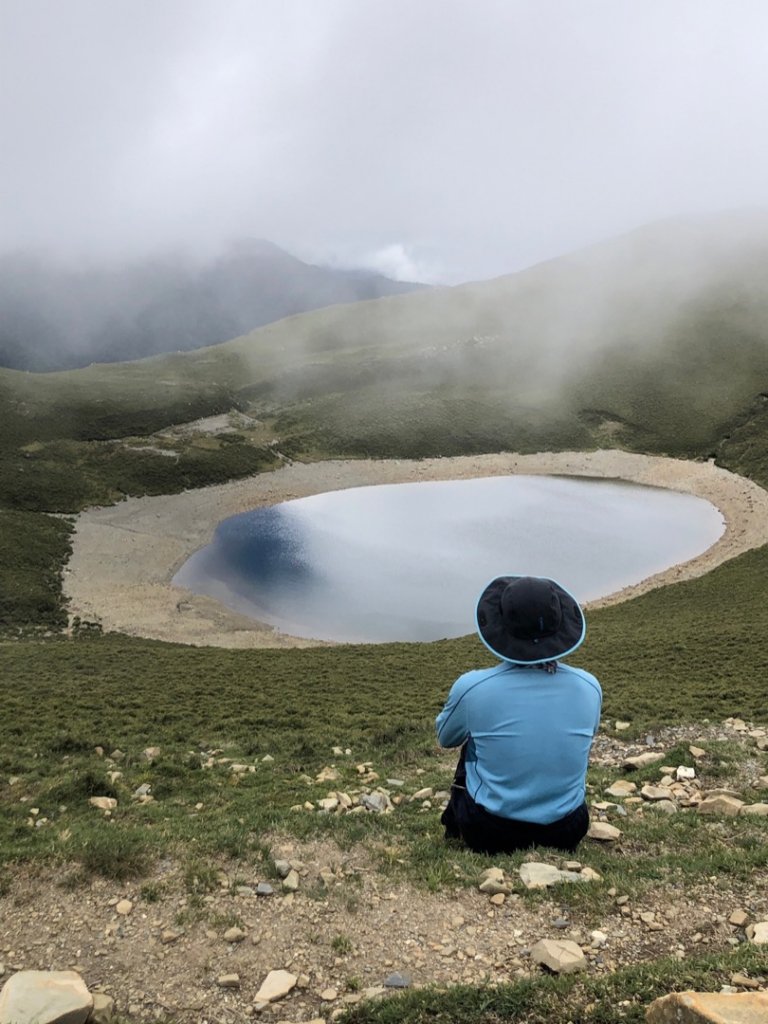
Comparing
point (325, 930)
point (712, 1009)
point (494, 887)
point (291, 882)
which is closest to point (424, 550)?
point (291, 882)

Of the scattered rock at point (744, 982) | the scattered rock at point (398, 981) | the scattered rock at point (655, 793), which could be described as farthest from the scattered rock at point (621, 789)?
the scattered rock at point (398, 981)

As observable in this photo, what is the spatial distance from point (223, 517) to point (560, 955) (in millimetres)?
66981

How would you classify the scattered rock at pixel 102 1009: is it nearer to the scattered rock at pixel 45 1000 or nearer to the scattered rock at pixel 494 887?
the scattered rock at pixel 45 1000

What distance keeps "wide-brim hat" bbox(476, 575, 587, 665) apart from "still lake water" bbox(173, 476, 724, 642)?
3452 cm

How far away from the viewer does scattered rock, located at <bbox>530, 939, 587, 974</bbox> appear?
160 inches

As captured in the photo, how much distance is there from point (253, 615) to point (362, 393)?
70830mm

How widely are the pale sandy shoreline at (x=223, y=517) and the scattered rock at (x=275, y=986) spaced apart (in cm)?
3458

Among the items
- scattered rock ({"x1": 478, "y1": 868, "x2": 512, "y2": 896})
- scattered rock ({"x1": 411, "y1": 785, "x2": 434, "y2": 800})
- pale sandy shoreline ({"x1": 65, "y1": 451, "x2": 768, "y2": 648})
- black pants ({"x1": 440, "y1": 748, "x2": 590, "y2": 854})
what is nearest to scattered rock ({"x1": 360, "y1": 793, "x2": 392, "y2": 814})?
scattered rock ({"x1": 411, "y1": 785, "x2": 434, "y2": 800})

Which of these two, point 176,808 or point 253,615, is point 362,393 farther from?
point 176,808

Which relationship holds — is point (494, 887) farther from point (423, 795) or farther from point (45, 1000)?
point (423, 795)

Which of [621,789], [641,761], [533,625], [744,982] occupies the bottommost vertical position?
[641,761]

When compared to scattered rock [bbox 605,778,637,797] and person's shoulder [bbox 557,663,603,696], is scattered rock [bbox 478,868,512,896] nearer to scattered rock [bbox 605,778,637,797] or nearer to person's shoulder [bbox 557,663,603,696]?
person's shoulder [bbox 557,663,603,696]

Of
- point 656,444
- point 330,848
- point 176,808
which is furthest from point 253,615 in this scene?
point 656,444

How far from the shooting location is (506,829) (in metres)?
5.46
